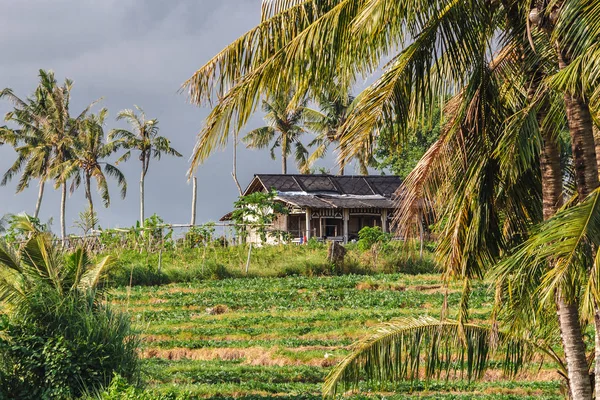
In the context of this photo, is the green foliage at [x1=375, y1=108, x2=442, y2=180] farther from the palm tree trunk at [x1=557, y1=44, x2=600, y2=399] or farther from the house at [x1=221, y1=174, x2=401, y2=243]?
the palm tree trunk at [x1=557, y1=44, x2=600, y2=399]

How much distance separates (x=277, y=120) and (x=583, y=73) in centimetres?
4531

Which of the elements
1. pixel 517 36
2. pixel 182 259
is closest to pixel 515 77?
pixel 517 36

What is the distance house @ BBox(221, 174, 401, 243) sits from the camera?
42781 mm

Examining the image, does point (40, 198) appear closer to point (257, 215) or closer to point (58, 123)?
point (58, 123)

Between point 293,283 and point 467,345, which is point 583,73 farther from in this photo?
point 293,283

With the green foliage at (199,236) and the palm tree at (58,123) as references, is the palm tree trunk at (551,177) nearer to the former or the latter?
the green foliage at (199,236)

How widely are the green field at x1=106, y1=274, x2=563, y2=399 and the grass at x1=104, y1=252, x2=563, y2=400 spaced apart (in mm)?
24

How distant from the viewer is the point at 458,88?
28.7 feet

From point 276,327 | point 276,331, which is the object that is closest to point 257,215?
point 276,327

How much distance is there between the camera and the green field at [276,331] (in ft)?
42.5

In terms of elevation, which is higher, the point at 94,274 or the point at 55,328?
the point at 94,274

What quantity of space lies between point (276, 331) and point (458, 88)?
11034 mm

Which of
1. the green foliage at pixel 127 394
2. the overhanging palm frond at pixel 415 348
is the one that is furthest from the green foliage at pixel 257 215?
the overhanging palm frond at pixel 415 348

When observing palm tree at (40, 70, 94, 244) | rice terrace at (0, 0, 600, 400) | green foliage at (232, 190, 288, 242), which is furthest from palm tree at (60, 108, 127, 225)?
rice terrace at (0, 0, 600, 400)
